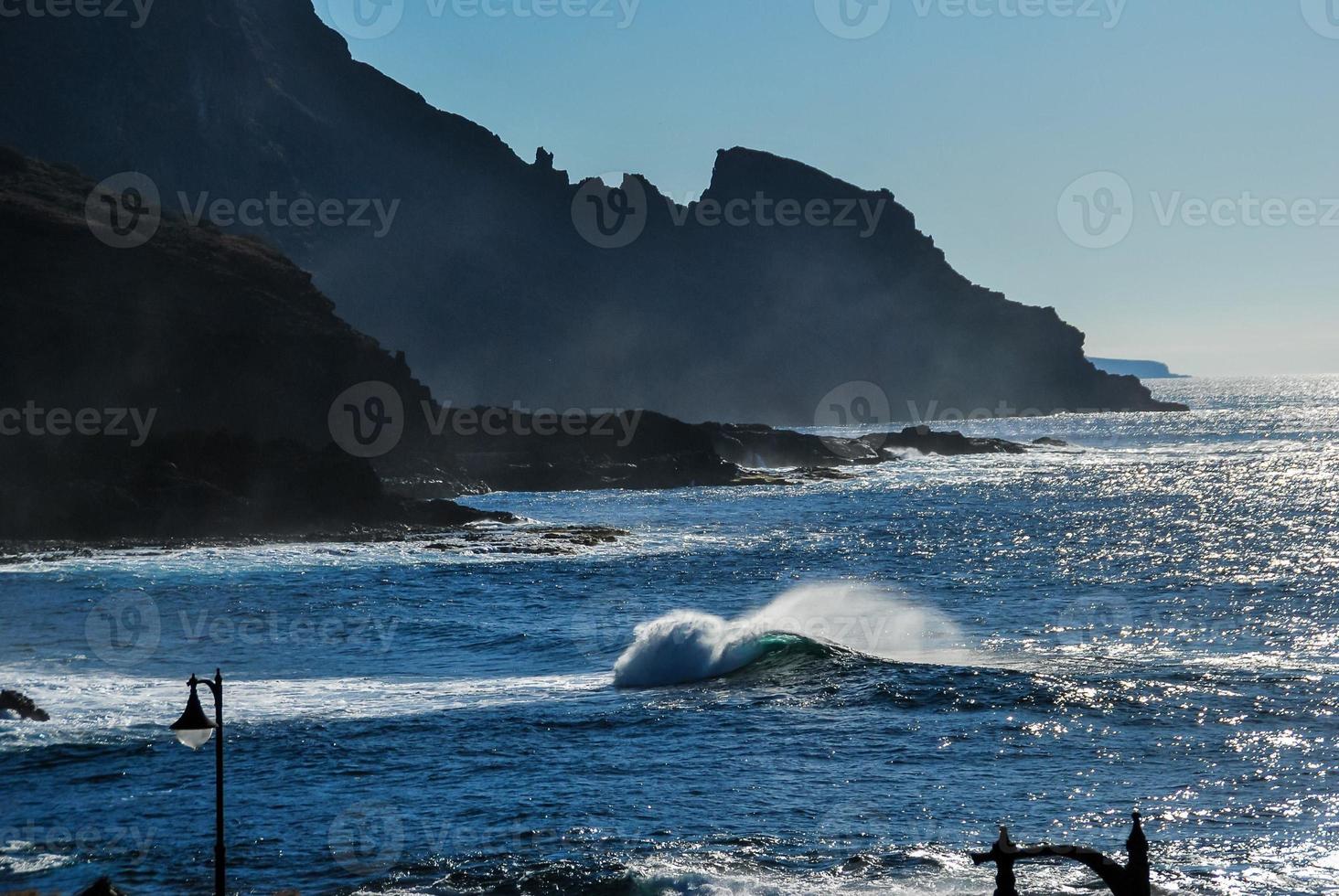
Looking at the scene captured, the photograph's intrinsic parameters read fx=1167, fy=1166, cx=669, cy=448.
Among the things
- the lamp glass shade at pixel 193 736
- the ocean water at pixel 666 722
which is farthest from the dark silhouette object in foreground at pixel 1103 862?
the lamp glass shade at pixel 193 736

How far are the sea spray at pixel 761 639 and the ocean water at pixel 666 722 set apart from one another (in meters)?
0.15

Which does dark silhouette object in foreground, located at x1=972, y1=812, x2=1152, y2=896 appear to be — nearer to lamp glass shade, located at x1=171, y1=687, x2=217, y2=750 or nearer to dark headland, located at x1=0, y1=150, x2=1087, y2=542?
lamp glass shade, located at x1=171, y1=687, x2=217, y2=750

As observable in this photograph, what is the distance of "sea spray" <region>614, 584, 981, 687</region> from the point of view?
31203 millimetres

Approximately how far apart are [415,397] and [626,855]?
267 ft

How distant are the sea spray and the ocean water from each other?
0.15 metres

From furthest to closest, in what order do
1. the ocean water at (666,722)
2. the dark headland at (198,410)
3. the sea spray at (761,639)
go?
the dark headland at (198,410), the sea spray at (761,639), the ocean water at (666,722)

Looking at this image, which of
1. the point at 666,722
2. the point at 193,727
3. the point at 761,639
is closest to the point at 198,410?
the point at 761,639

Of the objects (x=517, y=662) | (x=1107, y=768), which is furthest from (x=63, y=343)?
(x=1107, y=768)

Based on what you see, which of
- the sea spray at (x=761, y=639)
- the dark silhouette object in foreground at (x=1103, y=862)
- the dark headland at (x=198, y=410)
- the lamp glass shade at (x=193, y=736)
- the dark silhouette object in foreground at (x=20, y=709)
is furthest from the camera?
the dark headland at (x=198, y=410)

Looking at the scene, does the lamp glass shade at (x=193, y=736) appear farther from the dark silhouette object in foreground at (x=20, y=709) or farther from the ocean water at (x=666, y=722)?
the dark silhouette object in foreground at (x=20, y=709)

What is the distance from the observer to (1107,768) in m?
21.7

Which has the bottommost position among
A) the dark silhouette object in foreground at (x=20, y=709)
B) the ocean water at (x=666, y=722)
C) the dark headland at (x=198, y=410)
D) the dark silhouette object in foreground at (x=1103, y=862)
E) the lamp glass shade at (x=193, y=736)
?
the ocean water at (x=666, y=722)

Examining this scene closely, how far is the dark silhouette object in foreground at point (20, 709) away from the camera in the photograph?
2544 centimetres

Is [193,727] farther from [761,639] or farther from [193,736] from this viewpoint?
[761,639]
